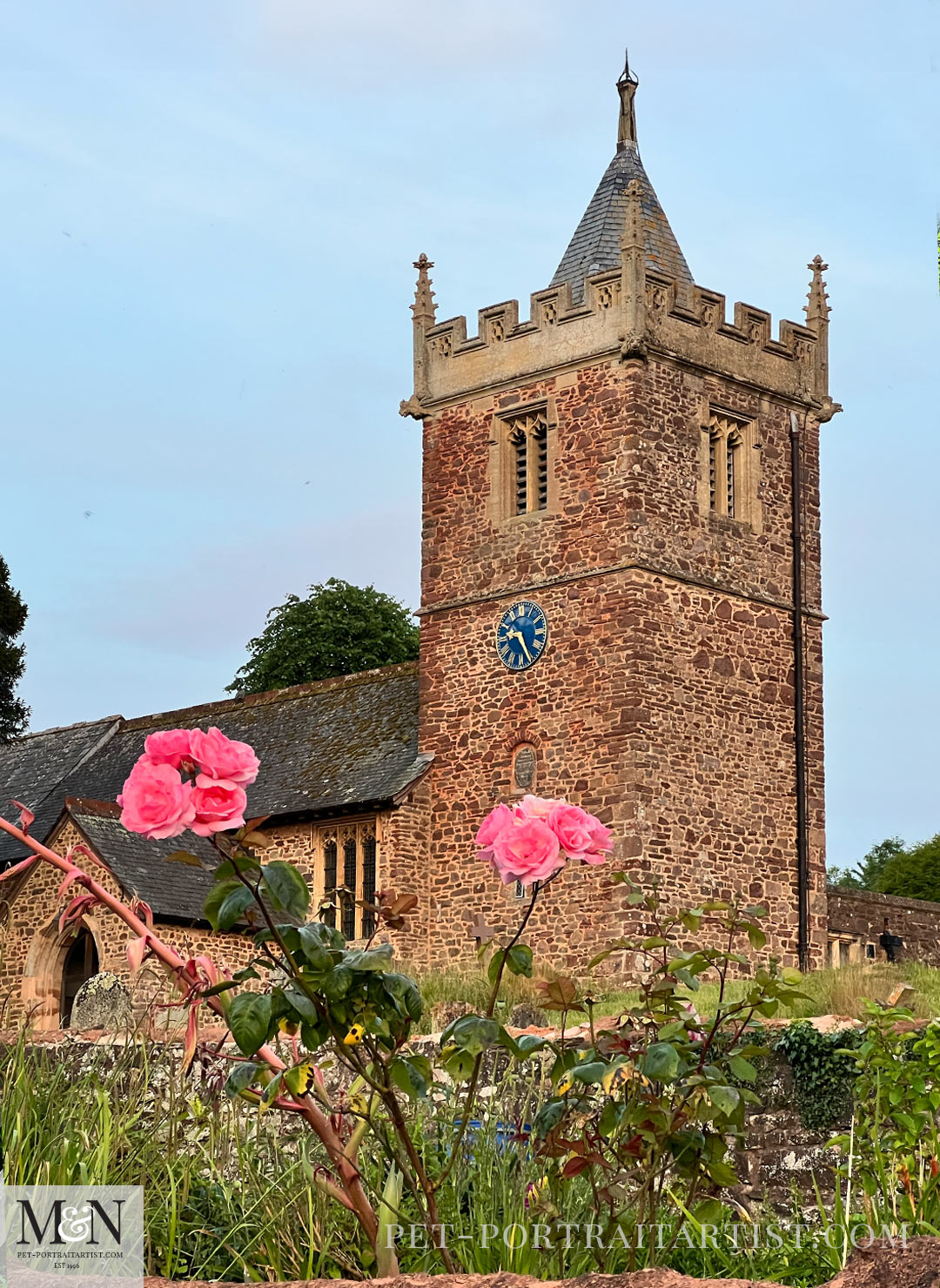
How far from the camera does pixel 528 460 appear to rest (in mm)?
28219

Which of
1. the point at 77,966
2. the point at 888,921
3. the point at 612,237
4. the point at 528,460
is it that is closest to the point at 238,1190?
the point at 528,460

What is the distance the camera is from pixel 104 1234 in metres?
6.85

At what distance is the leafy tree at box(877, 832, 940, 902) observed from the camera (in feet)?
163

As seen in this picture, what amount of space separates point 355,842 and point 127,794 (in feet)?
74.6

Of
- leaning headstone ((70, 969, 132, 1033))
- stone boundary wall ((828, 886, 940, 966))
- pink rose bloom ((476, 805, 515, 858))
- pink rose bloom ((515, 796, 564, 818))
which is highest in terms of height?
stone boundary wall ((828, 886, 940, 966))

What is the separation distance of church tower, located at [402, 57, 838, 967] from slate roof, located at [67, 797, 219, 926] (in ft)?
11.0

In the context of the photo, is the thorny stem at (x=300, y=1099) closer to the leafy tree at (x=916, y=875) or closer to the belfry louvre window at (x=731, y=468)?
the belfry louvre window at (x=731, y=468)

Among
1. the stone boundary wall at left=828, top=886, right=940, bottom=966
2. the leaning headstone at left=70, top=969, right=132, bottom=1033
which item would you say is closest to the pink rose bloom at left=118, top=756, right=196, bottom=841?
the leaning headstone at left=70, top=969, right=132, bottom=1033

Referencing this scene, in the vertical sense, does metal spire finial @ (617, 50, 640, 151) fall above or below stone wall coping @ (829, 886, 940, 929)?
above

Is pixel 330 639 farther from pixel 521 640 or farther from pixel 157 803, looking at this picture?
pixel 157 803

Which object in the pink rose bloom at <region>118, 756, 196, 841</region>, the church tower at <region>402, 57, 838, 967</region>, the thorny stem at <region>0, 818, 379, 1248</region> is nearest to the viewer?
the pink rose bloom at <region>118, 756, 196, 841</region>

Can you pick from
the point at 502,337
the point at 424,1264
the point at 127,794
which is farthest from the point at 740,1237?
the point at 502,337

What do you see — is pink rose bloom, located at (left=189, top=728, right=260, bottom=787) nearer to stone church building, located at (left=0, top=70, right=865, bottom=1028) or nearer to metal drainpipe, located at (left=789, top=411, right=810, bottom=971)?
stone church building, located at (left=0, top=70, right=865, bottom=1028)

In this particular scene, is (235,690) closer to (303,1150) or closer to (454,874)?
(454,874)
